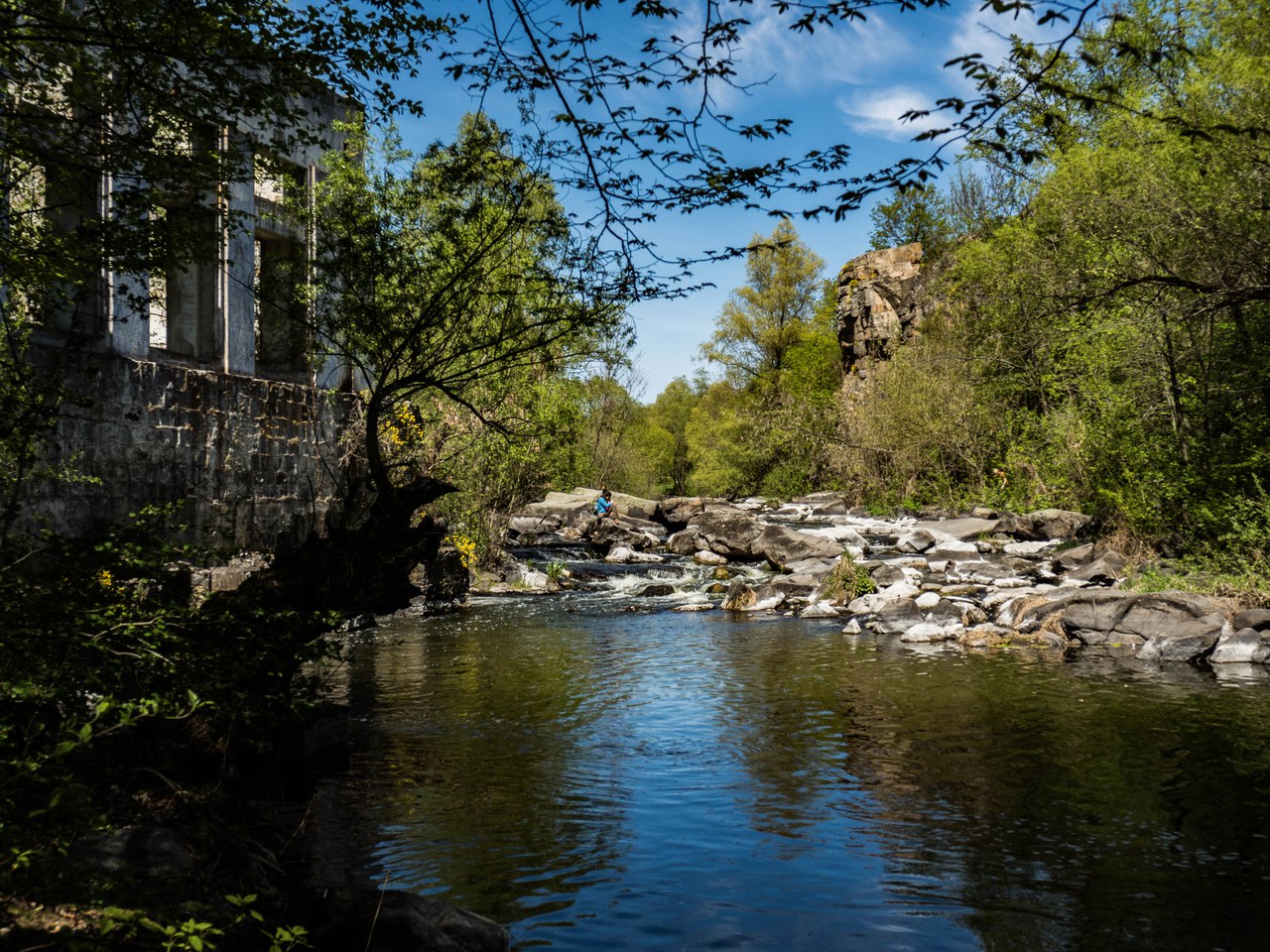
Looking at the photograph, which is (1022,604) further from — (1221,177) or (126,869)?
(126,869)

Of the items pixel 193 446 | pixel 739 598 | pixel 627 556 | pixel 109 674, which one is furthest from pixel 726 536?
pixel 109 674

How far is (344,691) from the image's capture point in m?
11.5

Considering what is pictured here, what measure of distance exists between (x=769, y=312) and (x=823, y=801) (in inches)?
1803

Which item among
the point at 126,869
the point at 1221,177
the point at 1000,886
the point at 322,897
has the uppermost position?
the point at 1221,177

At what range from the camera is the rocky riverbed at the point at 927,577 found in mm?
13398

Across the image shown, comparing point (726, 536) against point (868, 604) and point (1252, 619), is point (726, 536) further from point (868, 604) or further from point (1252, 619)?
point (1252, 619)

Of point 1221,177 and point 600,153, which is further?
point 1221,177

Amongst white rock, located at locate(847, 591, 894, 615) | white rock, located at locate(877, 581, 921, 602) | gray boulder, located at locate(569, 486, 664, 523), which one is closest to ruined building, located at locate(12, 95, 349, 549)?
white rock, located at locate(847, 591, 894, 615)

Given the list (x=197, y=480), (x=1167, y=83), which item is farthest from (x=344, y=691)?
(x=1167, y=83)

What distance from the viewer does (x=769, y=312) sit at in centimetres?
5131

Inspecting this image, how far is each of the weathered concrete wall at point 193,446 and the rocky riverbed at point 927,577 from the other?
637cm

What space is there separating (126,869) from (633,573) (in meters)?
19.3

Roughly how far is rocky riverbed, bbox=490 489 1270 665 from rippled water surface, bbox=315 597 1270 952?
4.45 feet

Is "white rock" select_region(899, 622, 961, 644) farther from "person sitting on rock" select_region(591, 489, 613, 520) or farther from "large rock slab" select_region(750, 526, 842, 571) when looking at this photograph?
"person sitting on rock" select_region(591, 489, 613, 520)
